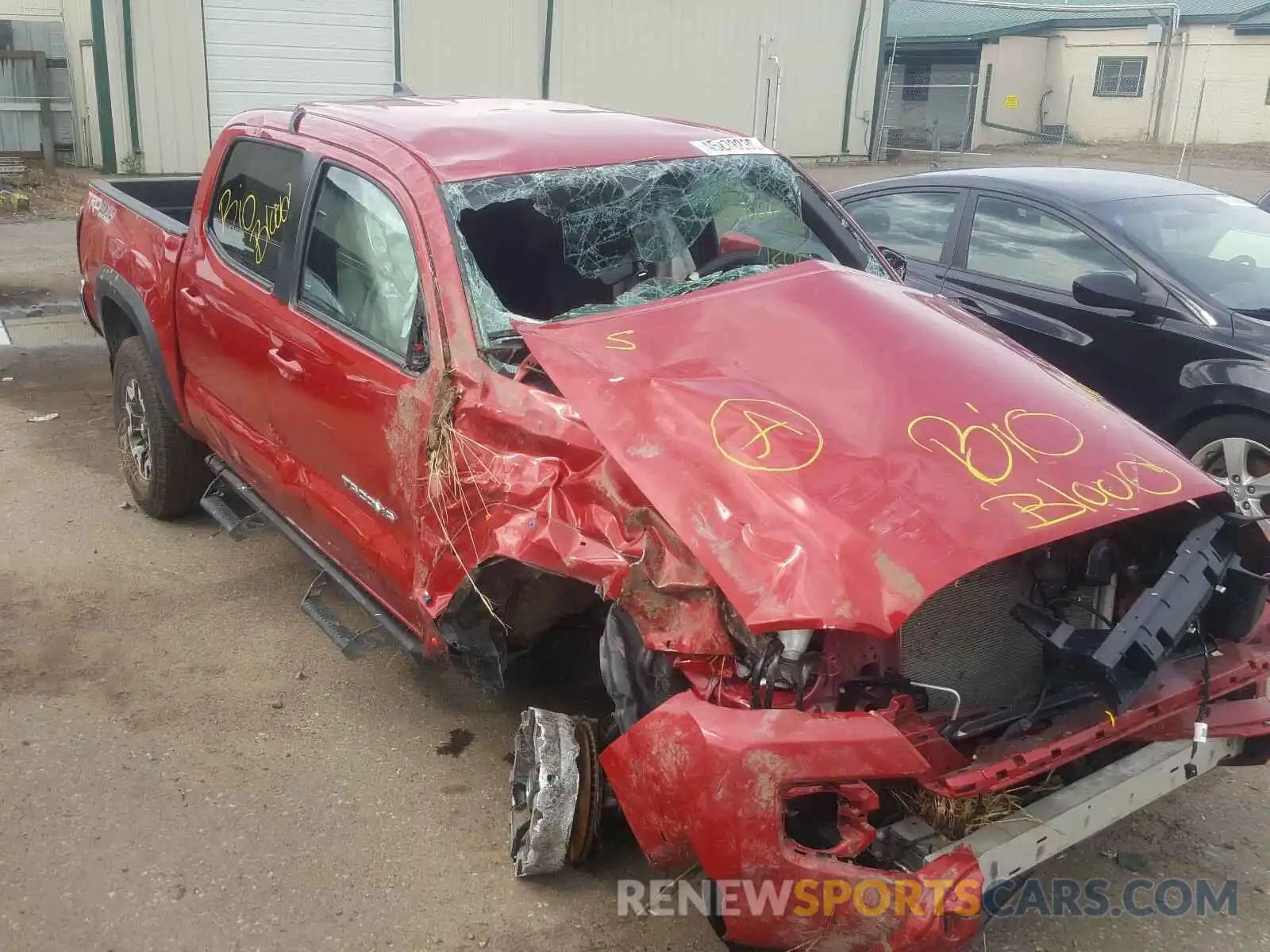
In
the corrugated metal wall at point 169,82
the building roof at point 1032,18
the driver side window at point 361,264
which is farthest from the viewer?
the building roof at point 1032,18

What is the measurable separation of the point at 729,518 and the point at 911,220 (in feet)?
15.0

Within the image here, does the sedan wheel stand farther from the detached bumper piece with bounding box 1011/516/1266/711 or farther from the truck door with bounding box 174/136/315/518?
the truck door with bounding box 174/136/315/518

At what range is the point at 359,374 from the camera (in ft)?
11.9

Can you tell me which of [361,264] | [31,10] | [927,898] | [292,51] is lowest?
[927,898]

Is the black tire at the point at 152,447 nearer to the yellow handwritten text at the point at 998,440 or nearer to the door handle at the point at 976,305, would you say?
the yellow handwritten text at the point at 998,440

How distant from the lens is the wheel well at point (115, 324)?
5.63 m

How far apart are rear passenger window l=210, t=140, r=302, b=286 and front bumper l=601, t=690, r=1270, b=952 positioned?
2.56m

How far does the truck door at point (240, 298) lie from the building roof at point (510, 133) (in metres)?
0.34

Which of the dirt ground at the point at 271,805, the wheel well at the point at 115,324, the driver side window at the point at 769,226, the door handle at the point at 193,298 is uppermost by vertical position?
the driver side window at the point at 769,226

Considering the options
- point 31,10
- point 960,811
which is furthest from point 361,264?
point 31,10

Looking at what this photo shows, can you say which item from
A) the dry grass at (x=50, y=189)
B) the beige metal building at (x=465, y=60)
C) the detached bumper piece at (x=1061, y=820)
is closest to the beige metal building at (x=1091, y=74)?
the beige metal building at (x=465, y=60)

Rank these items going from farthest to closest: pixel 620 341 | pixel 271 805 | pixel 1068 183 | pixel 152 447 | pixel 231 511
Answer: pixel 1068 183
pixel 152 447
pixel 231 511
pixel 271 805
pixel 620 341

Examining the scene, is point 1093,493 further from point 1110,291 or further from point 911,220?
point 911,220

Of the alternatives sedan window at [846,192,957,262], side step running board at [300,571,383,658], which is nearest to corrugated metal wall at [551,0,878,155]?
sedan window at [846,192,957,262]
